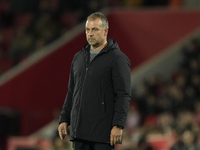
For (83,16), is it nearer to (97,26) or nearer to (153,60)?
(153,60)

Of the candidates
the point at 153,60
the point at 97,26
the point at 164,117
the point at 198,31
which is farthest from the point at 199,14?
the point at 97,26

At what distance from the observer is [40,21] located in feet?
33.7

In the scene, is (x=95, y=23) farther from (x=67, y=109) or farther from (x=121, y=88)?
(x=67, y=109)

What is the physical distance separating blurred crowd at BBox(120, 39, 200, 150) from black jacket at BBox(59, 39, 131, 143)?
302 cm

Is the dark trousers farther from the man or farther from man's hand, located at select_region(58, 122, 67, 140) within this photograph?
man's hand, located at select_region(58, 122, 67, 140)

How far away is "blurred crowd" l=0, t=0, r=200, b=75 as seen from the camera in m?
9.66

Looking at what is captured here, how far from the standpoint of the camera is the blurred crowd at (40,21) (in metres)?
9.66

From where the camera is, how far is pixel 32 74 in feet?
27.4

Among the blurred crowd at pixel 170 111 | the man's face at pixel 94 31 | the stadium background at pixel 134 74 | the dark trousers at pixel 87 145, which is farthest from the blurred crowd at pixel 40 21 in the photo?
the dark trousers at pixel 87 145

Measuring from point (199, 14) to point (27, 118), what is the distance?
3.72 meters

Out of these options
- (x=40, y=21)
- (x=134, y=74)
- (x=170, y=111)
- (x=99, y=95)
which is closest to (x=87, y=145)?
(x=99, y=95)

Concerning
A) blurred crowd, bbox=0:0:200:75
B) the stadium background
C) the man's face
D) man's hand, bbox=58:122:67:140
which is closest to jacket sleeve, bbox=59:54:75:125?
man's hand, bbox=58:122:67:140

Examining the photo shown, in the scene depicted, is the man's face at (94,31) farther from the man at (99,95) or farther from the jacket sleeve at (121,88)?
the jacket sleeve at (121,88)

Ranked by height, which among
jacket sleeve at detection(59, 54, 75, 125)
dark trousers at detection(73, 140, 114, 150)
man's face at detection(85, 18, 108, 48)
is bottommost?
dark trousers at detection(73, 140, 114, 150)
